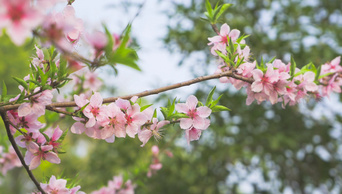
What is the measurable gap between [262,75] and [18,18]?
84 centimetres

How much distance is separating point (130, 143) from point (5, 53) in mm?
7559

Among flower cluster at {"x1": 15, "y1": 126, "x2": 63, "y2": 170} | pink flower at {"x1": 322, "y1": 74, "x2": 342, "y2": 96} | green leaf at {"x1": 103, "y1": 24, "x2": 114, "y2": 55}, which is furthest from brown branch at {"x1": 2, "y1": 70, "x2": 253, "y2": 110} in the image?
pink flower at {"x1": 322, "y1": 74, "x2": 342, "y2": 96}

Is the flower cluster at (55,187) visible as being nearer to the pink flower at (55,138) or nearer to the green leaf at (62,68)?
the pink flower at (55,138)

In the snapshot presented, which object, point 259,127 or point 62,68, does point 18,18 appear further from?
point 259,127

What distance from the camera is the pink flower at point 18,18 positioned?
2.01 ft

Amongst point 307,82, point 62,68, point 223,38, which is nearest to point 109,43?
point 62,68

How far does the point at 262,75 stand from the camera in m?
1.20

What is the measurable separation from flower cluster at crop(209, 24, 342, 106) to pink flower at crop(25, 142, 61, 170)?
681 millimetres

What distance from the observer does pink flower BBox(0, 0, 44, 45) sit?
2.01ft

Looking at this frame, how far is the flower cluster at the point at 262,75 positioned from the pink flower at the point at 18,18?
73cm

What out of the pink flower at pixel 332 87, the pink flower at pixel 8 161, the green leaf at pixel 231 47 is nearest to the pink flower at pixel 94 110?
the green leaf at pixel 231 47

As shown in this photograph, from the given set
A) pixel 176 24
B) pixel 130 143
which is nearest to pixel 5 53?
pixel 130 143

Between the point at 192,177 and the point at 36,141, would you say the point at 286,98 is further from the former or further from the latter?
the point at 192,177

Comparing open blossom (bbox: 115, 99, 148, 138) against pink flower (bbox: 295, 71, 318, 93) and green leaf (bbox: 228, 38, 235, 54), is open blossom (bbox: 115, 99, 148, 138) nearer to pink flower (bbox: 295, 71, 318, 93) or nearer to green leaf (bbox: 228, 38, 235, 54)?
green leaf (bbox: 228, 38, 235, 54)
